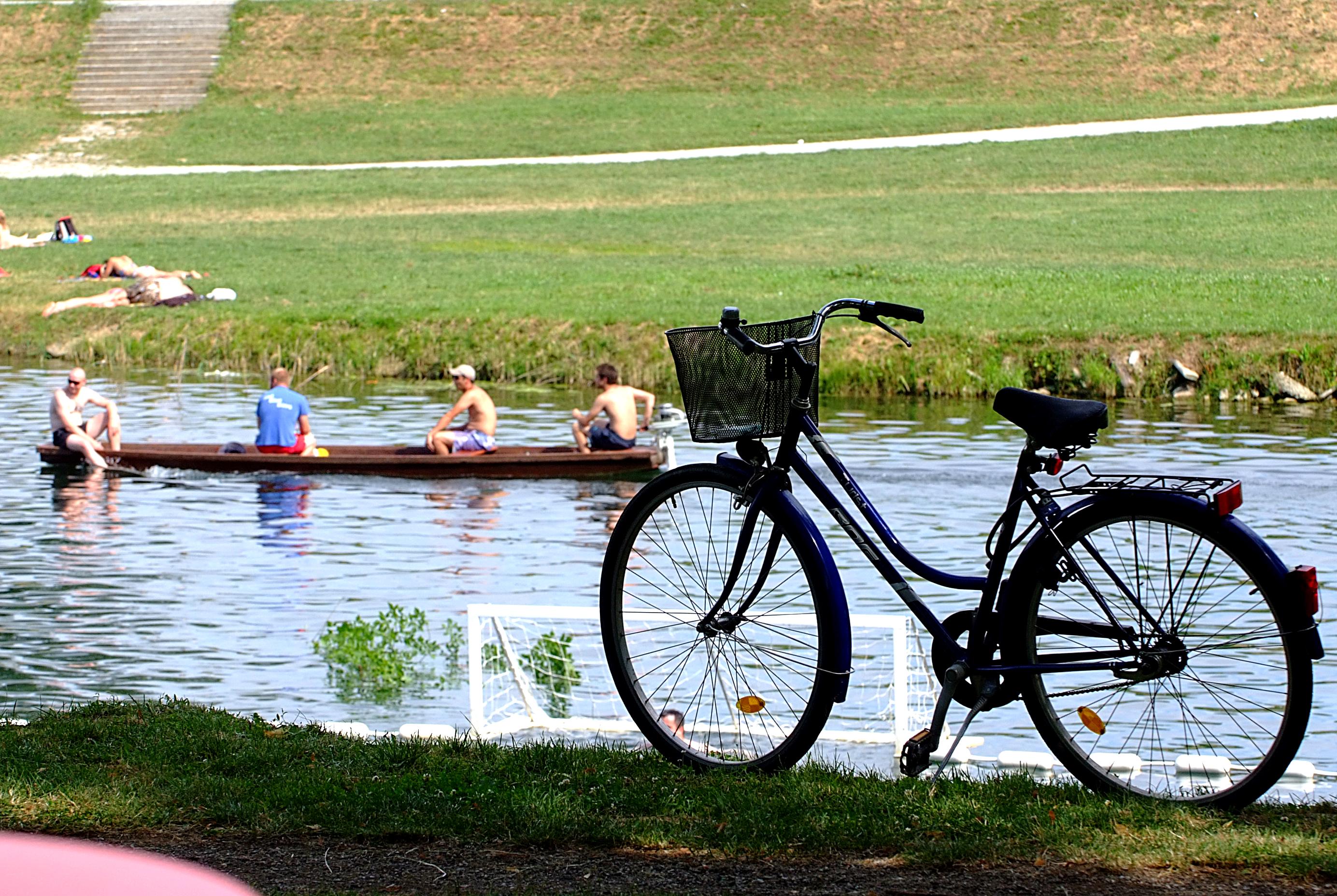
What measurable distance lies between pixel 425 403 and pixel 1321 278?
14442mm

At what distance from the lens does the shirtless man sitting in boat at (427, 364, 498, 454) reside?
19844 mm

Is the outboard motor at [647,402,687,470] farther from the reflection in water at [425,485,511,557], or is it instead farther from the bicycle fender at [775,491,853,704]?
the bicycle fender at [775,491,853,704]

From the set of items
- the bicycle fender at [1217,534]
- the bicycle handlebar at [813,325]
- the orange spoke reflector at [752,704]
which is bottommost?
the orange spoke reflector at [752,704]

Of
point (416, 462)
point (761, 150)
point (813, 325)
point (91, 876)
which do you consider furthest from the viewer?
point (761, 150)

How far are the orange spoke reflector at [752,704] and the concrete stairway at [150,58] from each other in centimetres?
5638

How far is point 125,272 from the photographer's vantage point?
1328 inches

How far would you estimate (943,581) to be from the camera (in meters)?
Result: 5.63

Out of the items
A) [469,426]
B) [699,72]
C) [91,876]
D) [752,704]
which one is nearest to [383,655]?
[752,704]

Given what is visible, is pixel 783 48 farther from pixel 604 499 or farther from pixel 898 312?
pixel 898 312

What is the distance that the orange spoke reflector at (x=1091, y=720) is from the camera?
5504mm

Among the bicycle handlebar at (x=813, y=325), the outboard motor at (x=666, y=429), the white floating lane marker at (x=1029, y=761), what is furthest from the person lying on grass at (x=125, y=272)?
the bicycle handlebar at (x=813, y=325)

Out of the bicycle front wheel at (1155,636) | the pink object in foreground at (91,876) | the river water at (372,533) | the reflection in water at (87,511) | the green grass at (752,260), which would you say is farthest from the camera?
the green grass at (752,260)

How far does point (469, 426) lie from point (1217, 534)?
15359mm

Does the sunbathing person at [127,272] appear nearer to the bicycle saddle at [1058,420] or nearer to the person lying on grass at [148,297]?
the person lying on grass at [148,297]
